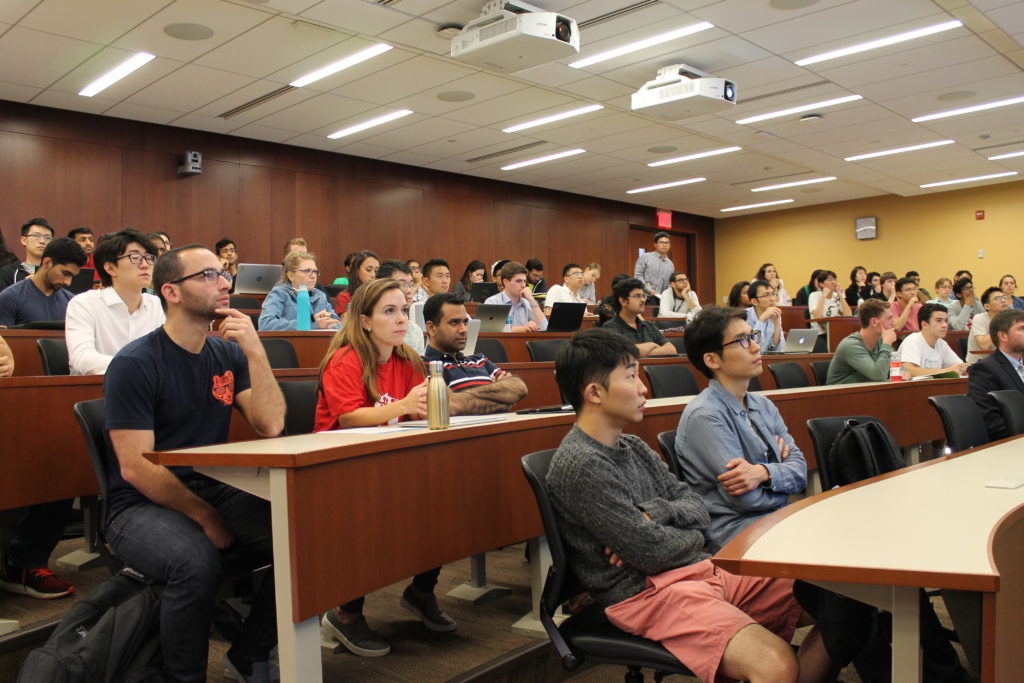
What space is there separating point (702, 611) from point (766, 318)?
199 inches

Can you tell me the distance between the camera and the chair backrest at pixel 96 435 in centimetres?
211

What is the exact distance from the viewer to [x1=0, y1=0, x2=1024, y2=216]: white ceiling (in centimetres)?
602

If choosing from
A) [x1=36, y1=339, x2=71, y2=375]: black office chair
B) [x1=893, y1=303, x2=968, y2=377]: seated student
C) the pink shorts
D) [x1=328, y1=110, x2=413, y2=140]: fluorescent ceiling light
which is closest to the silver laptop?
[x1=328, y1=110, x2=413, y2=140]: fluorescent ceiling light

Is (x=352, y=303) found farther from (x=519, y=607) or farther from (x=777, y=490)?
(x=777, y=490)

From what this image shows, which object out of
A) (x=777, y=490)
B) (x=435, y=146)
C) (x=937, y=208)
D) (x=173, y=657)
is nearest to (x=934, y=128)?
(x=937, y=208)

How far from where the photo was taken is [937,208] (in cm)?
1404

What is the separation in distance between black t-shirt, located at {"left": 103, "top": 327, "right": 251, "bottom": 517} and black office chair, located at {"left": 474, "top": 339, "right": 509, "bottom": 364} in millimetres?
2373

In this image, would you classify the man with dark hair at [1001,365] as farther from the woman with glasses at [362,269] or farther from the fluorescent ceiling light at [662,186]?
the fluorescent ceiling light at [662,186]

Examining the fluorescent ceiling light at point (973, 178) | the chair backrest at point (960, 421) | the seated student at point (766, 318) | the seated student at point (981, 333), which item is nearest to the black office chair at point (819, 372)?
the seated student at point (766, 318)

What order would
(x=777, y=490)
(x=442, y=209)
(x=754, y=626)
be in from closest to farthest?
(x=754, y=626)
(x=777, y=490)
(x=442, y=209)

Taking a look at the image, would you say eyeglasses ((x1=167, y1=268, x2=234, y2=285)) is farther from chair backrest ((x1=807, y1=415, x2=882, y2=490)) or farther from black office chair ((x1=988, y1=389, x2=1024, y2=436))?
A: black office chair ((x1=988, y1=389, x2=1024, y2=436))

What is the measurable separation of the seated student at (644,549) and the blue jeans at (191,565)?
851 mm

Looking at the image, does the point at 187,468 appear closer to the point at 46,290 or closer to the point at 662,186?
the point at 46,290

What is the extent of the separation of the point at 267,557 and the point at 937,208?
14.7 meters
